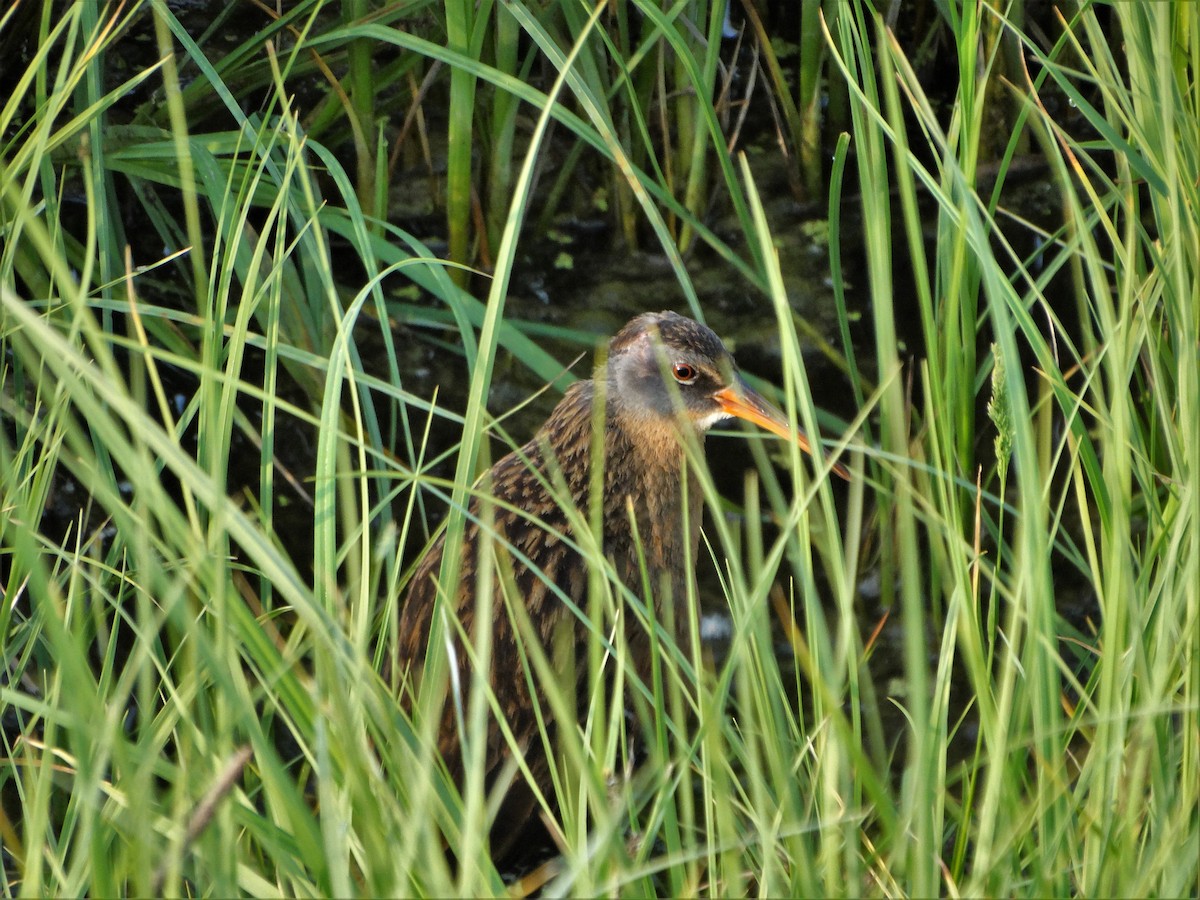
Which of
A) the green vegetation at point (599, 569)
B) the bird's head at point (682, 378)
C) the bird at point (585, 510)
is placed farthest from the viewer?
the bird's head at point (682, 378)

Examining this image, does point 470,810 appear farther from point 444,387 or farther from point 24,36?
point 24,36

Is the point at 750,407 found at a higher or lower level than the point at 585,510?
higher

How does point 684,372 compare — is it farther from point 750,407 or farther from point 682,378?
point 750,407

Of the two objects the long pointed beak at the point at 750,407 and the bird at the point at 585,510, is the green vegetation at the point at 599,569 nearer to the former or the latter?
the bird at the point at 585,510

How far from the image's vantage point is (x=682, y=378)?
8.65 feet

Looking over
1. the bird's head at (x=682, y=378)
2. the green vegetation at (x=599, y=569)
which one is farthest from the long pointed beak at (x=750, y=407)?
the green vegetation at (x=599, y=569)

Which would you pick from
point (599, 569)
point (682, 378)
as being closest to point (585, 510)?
point (682, 378)

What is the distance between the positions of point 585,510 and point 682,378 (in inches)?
13.0

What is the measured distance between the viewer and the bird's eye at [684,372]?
2.61 meters

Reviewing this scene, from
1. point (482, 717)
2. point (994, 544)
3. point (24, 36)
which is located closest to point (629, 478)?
point (994, 544)

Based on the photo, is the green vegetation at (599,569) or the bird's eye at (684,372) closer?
the green vegetation at (599,569)

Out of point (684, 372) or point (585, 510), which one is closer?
point (585, 510)

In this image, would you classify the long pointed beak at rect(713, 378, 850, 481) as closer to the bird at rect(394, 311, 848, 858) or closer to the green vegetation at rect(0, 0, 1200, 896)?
the bird at rect(394, 311, 848, 858)

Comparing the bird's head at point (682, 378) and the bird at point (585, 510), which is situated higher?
the bird's head at point (682, 378)
